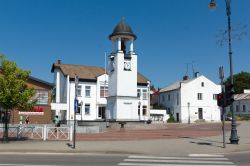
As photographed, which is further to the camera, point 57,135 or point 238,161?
point 57,135

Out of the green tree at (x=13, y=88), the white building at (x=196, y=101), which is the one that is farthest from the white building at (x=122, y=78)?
the white building at (x=196, y=101)

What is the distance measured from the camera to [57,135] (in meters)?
25.0

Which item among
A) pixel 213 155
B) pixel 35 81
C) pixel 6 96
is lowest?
pixel 213 155

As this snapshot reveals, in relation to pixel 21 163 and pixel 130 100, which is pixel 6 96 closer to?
pixel 21 163

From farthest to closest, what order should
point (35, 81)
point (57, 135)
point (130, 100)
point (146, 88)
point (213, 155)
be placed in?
point (146, 88) < point (35, 81) < point (130, 100) < point (57, 135) < point (213, 155)

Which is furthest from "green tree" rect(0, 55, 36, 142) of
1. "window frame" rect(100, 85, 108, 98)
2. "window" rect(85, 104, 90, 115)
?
"window frame" rect(100, 85, 108, 98)

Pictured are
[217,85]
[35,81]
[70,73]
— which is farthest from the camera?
[217,85]

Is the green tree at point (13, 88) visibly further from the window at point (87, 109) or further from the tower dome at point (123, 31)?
the window at point (87, 109)

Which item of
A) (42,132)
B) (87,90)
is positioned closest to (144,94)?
(87,90)

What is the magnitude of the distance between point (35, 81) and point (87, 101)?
53.0ft

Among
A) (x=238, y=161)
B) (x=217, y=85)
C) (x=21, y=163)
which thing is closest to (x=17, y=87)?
(x=21, y=163)

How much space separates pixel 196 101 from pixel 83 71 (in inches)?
907

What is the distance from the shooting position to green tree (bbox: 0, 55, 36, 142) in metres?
21.7

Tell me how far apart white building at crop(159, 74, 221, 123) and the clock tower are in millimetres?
29365
